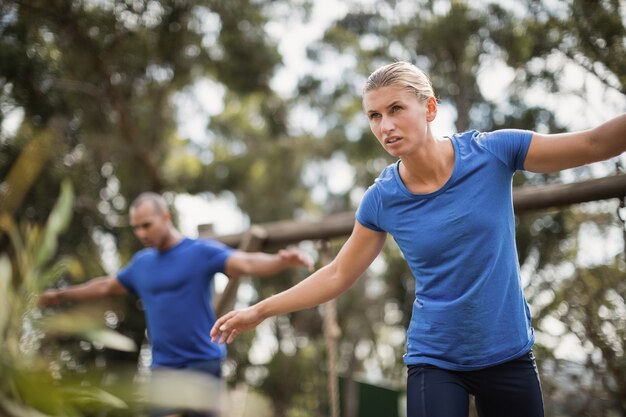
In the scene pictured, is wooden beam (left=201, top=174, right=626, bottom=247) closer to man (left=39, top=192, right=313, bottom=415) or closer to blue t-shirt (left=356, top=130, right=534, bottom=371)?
man (left=39, top=192, right=313, bottom=415)

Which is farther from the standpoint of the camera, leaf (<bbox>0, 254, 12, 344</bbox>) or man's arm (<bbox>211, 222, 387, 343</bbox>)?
man's arm (<bbox>211, 222, 387, 343</bbox>)

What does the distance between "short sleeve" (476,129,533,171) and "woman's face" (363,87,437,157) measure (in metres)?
0.21

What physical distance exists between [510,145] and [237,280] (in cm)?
247

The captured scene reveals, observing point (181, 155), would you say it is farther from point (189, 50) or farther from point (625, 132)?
point (625, 132)

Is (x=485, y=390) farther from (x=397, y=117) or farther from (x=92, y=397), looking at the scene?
(x=92, y=397)

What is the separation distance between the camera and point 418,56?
819 cm

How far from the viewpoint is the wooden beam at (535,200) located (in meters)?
2.60

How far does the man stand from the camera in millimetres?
3607

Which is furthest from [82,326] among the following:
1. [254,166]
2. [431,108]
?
[254,166]

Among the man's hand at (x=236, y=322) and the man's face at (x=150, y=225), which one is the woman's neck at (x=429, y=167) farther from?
the man's face at (x=150, y=225)

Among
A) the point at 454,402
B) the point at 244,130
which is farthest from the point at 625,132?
the point at 244,130

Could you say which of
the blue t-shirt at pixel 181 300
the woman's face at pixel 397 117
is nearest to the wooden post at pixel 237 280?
the blue t-shirt at pixel 181 300

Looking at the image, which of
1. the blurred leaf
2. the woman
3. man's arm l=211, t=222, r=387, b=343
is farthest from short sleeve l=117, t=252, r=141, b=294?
the blurred leaf

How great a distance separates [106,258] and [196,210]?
107 inches
